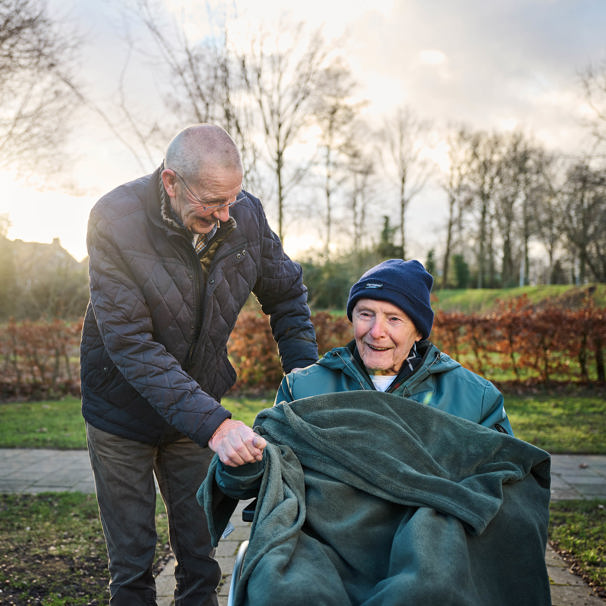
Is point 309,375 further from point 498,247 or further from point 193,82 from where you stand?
point 498,247

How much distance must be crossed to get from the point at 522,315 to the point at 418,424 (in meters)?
8.51

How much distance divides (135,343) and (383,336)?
93cm

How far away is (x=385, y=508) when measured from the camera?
168cm

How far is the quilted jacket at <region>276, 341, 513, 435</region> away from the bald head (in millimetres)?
844

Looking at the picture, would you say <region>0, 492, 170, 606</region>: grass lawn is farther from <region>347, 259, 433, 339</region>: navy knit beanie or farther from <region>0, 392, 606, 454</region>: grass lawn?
<region>347, 259, 433, 339</region>: navy knit beanie

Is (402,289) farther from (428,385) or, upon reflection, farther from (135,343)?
(135,343)

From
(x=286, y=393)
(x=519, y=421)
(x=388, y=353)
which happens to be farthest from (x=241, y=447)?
(x=519, y=421)

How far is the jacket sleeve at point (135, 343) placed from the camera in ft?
6.74

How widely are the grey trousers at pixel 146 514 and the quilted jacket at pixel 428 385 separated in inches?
27.8

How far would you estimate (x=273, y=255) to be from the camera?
9.25 feet

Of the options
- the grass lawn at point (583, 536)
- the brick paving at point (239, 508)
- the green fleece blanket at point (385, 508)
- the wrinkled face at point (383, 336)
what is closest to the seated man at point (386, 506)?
the green fleece blanket at point (385, 508)

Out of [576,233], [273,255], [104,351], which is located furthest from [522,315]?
[576,233]

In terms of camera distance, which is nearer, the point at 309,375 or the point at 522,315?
the point at 309,375

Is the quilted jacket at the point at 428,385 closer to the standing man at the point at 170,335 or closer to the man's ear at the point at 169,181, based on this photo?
the standing man at the point at 170,335
